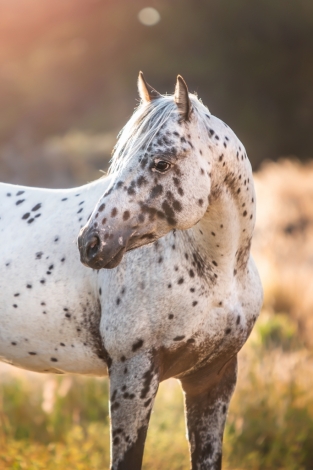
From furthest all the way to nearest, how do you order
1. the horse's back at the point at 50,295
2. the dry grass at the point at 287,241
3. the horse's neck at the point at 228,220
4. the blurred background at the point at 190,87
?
the blurred background at the point at 190,87, the dry grass at the point at 287,241, the horse's back at the point at 50,295, the horse's neck at the point at 228,220

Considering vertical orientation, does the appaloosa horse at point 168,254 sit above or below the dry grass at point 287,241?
below

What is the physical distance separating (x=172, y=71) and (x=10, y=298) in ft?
56.2

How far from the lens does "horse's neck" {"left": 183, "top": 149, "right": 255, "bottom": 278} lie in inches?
87.7

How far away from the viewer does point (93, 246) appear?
199cm

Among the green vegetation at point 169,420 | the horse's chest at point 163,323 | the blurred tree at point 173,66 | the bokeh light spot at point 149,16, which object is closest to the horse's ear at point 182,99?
the horse's chest at point 163,323

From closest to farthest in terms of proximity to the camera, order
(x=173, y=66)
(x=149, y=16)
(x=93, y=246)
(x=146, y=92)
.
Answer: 1. (x=93, y=246)
2. (x=146, y=92)
3. (x=173, y=66)
4. (x=149, y=16)

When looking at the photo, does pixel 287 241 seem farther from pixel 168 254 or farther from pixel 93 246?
pixel 93 246

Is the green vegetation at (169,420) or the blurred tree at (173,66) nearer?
the green vegetation at (169,420)

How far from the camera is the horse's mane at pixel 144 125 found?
6.78ft

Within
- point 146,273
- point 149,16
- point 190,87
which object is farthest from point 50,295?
point 149,16

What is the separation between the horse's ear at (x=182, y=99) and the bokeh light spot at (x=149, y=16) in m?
18.1

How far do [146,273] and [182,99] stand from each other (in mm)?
715

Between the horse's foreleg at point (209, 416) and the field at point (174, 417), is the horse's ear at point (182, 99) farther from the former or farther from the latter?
the field at point (174, 417)

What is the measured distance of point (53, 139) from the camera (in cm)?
1762
